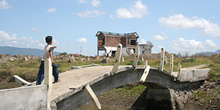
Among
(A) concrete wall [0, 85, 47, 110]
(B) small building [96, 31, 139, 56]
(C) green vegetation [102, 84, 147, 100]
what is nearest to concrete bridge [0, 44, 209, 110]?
(A) concrete wall [0, 85, 47, 110]

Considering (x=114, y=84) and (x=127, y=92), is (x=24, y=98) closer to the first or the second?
(x=114, y=84)

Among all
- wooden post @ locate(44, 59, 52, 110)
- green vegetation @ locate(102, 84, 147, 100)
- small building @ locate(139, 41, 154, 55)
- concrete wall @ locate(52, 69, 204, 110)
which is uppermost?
small building @ locate(139, 41, 154, 55)

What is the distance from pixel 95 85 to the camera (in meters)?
7.84

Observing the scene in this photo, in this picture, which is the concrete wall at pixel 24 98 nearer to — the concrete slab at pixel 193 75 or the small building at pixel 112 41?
the concrete slab at pixel 193 75

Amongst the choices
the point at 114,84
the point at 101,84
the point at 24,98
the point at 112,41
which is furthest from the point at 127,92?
the point at 112,41

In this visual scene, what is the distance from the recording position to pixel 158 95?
12.7m

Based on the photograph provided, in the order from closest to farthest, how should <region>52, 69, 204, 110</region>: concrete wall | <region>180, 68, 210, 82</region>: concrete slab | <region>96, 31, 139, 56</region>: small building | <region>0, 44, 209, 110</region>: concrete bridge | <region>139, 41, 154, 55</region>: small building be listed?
1. <region>0, 44, 209, 110</region>: concrete bridge
2. <region>52, 69, 204, 110</region>: concrete wall
3. <region>180, 68, 210, 82</region>: concrete slab
4. <region>96, 31, 139, 56</region>: small building
5. <region>139, 41, 154, 55</region>: small building

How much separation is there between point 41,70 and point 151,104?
8.18 m

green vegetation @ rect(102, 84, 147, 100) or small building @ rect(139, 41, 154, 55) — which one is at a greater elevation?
small building @ rect(139, 41, 154, 55)

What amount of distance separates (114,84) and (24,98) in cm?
448

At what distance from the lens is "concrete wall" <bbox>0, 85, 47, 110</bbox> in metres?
4.48

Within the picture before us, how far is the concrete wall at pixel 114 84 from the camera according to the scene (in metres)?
6.45

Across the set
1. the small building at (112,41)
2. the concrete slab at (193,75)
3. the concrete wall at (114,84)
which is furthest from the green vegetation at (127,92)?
the small building at (112,41)

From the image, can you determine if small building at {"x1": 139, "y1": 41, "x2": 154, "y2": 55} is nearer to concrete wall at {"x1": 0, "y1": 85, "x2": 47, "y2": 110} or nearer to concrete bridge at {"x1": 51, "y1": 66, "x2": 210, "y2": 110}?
concrete bridge at {"x1": 51, "y1": 66, "x2": 210, "y2": 110}
